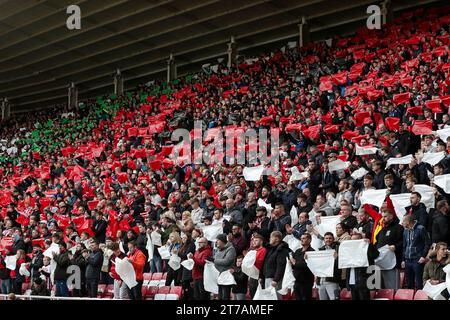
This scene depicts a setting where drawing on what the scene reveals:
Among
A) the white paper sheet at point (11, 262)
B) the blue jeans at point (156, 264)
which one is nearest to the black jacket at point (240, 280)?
the blue jeans at point (156, 264)

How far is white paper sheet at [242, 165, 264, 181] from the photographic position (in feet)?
48.4

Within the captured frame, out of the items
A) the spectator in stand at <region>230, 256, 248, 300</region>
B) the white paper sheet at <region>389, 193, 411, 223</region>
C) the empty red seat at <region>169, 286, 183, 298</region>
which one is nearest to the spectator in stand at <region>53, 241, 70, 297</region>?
the empty red seat at <region>169, 286, 183, 298</region>

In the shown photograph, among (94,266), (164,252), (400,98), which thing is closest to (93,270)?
(94,266)

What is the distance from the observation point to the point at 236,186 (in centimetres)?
1441

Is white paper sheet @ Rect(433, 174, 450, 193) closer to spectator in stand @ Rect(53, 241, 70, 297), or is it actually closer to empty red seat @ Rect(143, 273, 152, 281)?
empty red seat @ Rect(143, 273, 152, 281)

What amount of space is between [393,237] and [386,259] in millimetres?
309

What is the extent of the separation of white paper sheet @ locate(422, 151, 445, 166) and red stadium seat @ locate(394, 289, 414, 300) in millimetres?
2592

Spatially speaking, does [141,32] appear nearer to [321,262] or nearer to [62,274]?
[62,274]

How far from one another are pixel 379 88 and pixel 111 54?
18220 millimetres

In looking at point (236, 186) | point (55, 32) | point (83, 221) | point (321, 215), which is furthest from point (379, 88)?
point (55, 32)

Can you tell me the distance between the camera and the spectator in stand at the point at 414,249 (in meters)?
9.61

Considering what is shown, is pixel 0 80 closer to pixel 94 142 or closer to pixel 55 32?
pixel 55 32

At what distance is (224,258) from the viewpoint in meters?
11.3

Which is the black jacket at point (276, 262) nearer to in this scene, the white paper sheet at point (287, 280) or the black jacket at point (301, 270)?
the white paper sheet at point (287, 280)
